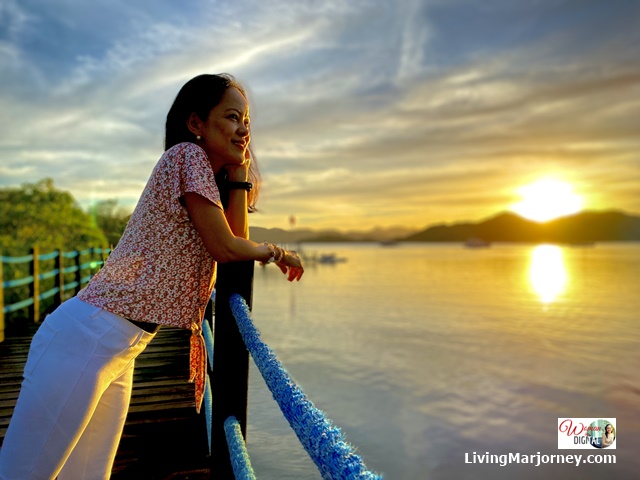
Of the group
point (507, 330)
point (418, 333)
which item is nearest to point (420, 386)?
point (418, 333)

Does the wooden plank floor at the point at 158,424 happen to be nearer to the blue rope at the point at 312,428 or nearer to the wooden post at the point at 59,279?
the blue rope at the point at 312,428

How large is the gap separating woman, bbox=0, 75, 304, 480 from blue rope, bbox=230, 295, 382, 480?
32cm

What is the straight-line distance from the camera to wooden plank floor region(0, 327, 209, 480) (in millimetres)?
2703

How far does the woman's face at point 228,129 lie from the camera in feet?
4.80

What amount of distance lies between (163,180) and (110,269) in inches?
11.4

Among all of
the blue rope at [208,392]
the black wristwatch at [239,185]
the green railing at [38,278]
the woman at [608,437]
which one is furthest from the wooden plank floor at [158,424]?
the woman at [608,437]

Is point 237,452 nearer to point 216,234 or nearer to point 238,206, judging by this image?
point 216,234

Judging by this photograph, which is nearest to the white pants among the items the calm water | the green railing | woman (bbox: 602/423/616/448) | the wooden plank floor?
the wooden plank floor

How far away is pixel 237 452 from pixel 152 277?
53 cm

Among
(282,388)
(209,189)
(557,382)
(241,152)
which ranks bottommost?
(557,382)

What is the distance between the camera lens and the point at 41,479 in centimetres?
134

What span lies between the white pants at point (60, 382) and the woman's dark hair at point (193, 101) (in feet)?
1.86

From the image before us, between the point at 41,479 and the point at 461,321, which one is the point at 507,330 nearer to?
the point at 461,321

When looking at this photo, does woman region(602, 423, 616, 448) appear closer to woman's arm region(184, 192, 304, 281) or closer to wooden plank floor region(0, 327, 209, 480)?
wooden plank floor region(0, 327, 209, 480)
